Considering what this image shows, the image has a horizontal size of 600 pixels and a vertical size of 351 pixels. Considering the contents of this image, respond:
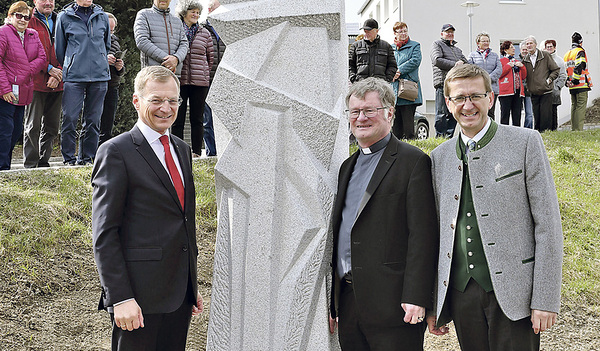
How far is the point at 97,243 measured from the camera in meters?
2.76

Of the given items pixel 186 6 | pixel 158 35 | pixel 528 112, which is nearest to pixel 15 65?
pixel 158 35

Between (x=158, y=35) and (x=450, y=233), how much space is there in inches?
193

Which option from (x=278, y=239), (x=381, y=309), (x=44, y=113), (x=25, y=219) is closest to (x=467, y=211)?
(x=381, y=309)

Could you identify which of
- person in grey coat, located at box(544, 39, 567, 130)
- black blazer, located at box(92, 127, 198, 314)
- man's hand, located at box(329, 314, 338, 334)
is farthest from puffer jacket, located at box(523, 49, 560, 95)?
black blazer, located at box(92, 127, 198, 314)

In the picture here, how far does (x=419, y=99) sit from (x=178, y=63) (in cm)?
353

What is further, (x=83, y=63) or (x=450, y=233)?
(x=83, y=63)

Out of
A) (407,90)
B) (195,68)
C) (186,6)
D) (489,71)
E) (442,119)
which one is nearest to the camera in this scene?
(195,68)

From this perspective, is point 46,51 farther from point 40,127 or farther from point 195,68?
point 195,68

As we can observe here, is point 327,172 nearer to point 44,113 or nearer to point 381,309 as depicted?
point 381,309

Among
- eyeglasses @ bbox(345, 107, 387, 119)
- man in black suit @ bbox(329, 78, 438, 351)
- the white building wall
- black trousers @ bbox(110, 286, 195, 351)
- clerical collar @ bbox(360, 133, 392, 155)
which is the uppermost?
the white building wall

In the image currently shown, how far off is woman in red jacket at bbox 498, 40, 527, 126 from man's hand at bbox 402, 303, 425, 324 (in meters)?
8.11

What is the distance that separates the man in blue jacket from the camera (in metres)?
6.61

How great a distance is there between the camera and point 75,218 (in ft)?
18.5

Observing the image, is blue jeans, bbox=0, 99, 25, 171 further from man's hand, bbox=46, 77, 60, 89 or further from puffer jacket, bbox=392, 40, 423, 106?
puffer jacket, bbox=392, 40, 423, 106
